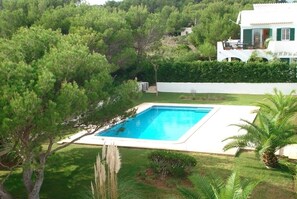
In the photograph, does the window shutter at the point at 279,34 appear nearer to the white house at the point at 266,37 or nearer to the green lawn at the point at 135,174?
the white house at the point at 266,37

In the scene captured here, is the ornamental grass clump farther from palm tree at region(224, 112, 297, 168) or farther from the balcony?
the balcony

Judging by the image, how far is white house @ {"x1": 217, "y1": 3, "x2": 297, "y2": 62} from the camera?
32812 mm

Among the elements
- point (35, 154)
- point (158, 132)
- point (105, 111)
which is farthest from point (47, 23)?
point (35, 154)

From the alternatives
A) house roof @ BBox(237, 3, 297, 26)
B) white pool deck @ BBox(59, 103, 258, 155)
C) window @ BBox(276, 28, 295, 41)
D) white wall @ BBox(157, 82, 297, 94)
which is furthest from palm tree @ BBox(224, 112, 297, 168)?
house roof @ BBox(237, 3, 297, 26)

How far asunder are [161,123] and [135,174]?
10.3m

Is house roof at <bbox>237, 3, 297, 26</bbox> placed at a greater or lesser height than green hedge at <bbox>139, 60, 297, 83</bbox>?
greater

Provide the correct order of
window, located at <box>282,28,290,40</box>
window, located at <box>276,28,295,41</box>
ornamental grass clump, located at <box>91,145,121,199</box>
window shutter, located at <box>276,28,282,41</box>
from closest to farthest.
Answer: ornamental grass clump, located at <box>91,145,121,199</box>, window, located at <box>276,28,295,41</box>, window, located at <box>282,28,290,40</box>, window shutter, located at <box>276,28,282,41</box>

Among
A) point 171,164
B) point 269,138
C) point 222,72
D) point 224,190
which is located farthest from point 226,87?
point 224,190

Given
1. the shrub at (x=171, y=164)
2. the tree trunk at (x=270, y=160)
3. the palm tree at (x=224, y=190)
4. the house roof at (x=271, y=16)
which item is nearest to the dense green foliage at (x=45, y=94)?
the shrub at (x=171, y=164)

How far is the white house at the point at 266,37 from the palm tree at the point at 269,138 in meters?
20.3

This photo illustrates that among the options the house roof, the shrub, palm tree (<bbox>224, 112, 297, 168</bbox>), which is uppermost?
the house roof

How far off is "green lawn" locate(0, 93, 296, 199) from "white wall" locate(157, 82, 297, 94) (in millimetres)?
15627

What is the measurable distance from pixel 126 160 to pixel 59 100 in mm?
6318

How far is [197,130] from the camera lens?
19.8 m
